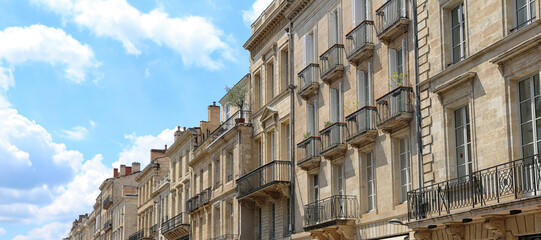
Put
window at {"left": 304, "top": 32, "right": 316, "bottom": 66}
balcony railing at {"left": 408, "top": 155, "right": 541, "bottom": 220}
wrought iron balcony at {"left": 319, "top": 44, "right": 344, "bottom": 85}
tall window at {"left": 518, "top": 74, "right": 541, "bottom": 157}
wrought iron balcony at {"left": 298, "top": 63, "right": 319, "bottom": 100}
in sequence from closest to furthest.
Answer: balcony railing at {"left": 408, "top": 155, "right": 541, "bottom": 220}
tall window at {"left": 518, "top": 74, "right": 541, "bottom": 157}
wrought iron balcony at {"left": 319, "top": 44, "right": 344, "bottom": 85}
wrought iron balcony at {"left": 298, "top": 63, "right": 319, "bottom": 100}
window at {"left": 304, "top": 32, "right": 316, "bottom": 66}

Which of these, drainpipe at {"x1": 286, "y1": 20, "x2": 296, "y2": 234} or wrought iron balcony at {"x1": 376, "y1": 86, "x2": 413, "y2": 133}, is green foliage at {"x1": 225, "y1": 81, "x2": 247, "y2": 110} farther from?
wrought iron balcony at {"x1": 376, "y1": 86, "x2": 413, "y2": 133}

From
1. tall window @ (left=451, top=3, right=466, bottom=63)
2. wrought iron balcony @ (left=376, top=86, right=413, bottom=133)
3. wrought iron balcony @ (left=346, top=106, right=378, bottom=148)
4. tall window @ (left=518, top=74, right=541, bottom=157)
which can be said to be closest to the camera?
tall window @ (left=518, top=74, right=541, bottom=157)

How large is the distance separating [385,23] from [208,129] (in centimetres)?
2445

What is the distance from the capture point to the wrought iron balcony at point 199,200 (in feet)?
137

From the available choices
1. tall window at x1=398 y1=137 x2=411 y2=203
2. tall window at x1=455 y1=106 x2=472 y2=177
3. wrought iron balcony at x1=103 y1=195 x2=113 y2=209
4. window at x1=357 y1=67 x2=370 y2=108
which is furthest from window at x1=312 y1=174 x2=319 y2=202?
wrought iron balcony at x1=103 y1=195 x2=113 y2=209

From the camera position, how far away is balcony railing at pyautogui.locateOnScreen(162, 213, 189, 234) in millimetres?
48316

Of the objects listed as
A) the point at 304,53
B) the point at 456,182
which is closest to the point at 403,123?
the point at 456,182

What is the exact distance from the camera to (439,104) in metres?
20.1

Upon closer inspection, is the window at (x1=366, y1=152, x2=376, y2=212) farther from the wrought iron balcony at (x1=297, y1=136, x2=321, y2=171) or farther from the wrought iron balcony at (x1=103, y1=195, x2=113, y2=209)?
the wrought iron balcony at (x1=103, y1=195, x2=113, y2=209)

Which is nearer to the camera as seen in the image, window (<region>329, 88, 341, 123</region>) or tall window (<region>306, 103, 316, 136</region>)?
window (<region>329, 88, 341, 123</region>)

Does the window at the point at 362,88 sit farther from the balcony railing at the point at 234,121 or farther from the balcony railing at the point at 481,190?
the balcony railing at the point at 234,121

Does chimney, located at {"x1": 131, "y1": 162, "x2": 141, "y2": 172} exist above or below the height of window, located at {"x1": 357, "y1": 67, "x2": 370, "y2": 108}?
above

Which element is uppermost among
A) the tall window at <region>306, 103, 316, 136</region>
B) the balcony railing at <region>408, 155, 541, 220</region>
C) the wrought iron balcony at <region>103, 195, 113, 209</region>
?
the wrought iron balcony at <region>103, 195, 113, 209</region>

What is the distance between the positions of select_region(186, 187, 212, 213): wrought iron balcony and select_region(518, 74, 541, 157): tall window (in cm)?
2589
